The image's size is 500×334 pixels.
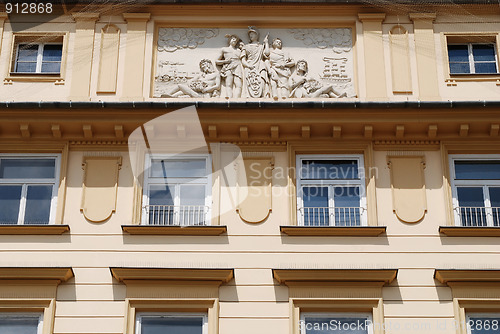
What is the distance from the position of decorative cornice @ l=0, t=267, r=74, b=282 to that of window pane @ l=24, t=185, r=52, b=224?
1040mm

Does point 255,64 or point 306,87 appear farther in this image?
point 255,64

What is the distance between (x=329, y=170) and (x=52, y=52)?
5.74 meters

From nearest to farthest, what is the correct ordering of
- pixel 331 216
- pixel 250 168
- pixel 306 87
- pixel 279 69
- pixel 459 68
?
pixel 331 216, pixel 250 168, pixel 306 87, pixel 279 69, pixel 459 68

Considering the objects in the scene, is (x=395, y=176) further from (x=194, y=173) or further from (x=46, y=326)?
(x=46, y=326)

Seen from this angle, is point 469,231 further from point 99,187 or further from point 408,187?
point 99,187

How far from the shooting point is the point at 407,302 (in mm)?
15930

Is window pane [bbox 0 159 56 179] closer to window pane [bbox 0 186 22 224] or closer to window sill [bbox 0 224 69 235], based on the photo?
window pane [bbox 0 186 22 224]

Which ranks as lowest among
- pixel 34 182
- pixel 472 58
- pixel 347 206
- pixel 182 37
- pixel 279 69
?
pixel 347 206

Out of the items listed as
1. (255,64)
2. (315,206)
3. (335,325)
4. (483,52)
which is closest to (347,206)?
(315,206)

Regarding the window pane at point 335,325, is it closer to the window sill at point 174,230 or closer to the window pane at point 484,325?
the window pane at point 484,325

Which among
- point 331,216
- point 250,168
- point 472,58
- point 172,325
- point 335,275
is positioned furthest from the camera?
point 472,58

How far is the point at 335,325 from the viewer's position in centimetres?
1584

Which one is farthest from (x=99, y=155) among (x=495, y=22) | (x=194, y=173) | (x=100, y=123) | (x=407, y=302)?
(x=495, y=22)

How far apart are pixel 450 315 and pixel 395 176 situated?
2665 mm
